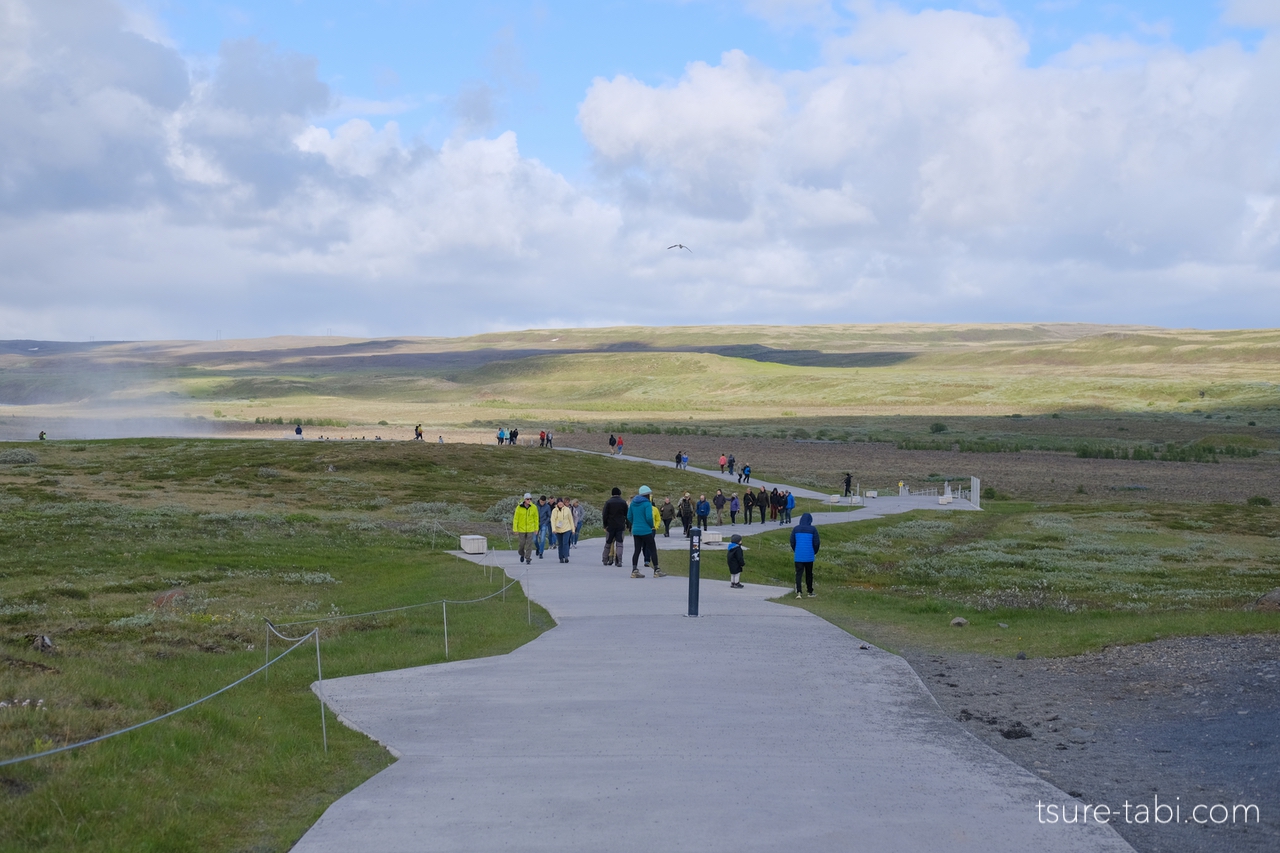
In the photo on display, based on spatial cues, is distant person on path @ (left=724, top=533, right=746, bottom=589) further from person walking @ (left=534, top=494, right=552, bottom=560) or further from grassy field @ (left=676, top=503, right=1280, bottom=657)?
person walking @ (left=534, top=494, right=552, bottom=560)

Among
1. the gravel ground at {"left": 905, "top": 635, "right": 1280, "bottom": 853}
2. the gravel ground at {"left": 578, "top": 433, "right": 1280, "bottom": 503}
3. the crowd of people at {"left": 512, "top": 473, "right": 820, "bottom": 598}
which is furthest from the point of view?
the gravel ground at {"left": 578, "top": 433, "right": 1280, "bottom": 503}

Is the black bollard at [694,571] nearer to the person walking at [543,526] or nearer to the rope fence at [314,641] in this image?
the rope fence at [314,641]

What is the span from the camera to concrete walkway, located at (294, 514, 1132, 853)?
24.8 ft

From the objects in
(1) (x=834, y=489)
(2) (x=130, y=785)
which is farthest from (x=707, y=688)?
(1) (x=834, y=489)

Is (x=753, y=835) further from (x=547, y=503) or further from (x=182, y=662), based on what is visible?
(x=547, y=503)

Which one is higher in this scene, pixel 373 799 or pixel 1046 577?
pixel 373 799

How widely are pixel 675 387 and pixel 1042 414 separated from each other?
78685 mm

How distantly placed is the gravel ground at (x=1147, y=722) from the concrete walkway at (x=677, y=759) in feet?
1.61

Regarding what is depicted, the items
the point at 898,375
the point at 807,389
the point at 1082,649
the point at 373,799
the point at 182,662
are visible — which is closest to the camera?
the point at 373,799

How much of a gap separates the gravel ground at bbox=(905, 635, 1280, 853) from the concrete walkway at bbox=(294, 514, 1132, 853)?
1.61ft

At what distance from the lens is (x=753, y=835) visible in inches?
296

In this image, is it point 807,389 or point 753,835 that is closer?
point 753,835

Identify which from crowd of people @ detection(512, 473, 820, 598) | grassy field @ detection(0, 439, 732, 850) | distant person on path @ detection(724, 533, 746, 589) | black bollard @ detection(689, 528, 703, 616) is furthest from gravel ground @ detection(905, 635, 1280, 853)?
distant person on path @ detection(724, 533, 746, 589)

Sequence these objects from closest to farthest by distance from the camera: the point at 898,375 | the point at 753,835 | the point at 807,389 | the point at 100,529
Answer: the point at 753,835 → the point at 100,529 → the point at 807,389 → the point at 898,375
